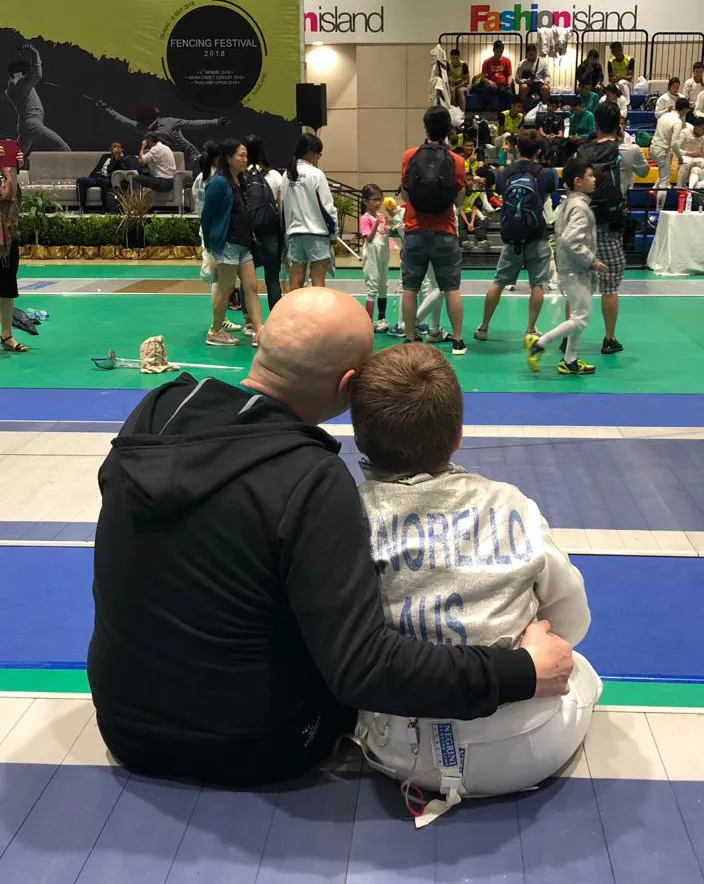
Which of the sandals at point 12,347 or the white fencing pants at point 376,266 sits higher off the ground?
the white fencing pants at point 376,266

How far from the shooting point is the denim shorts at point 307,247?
855cm

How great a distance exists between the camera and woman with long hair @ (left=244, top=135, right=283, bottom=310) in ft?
27.4

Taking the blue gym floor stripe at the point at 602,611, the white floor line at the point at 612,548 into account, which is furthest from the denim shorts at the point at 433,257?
the blue gym floor stripe at the point at 602,611

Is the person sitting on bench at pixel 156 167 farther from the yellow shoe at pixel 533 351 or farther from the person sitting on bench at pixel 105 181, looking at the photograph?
the yellow shoe at pixel 533 351

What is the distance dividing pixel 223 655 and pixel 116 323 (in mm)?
8301

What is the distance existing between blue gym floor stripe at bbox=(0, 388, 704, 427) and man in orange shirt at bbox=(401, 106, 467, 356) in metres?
1.39

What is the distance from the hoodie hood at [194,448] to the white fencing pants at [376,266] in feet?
22.0

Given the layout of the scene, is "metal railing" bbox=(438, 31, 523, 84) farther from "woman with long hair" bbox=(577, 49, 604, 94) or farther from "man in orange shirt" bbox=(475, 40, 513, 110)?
"woman with long hair" bbox=(577, 49, 604, 94)

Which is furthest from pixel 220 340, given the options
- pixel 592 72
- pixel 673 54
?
pixel 673 54

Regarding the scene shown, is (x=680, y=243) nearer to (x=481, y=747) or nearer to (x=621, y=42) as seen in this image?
(x=621, y=42)

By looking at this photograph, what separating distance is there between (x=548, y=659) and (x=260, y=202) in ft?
22.6

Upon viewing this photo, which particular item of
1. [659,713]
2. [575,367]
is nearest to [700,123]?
[575,367]

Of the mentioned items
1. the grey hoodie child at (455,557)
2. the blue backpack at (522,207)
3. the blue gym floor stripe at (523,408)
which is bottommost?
the blue gym floor stripe at (523,408)

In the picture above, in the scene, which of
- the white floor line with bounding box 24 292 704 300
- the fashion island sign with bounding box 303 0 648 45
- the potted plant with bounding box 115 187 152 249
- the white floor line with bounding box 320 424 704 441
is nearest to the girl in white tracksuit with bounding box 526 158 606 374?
the white floor line with bounding box 320 424 704 441
